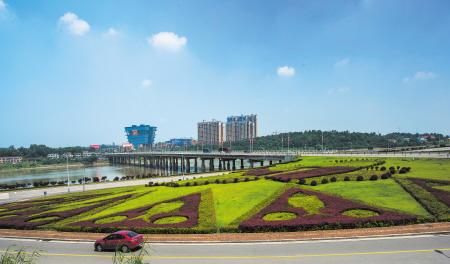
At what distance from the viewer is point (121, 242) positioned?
70.5ft

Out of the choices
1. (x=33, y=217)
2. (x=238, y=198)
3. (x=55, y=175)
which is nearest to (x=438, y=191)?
(x=238, y=198)

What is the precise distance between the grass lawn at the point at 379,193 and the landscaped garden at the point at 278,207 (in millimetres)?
68

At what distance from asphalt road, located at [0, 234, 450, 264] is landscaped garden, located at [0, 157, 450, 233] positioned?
2.31 metres

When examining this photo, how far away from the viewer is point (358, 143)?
18562cm

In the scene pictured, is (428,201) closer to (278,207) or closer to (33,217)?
(278,207)

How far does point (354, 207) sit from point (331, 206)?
5.84 feet

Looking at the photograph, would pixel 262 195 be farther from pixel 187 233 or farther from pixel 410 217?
pixel 410 217

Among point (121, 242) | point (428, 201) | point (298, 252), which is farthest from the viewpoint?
point (428, 201)

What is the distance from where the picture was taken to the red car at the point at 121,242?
70.1ft

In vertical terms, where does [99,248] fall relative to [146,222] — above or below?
below

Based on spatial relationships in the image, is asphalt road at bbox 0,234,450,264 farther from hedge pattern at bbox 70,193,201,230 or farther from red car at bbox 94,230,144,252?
hedge pattern at bbox 70,193,201,230

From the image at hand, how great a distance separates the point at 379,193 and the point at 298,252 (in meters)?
15.0

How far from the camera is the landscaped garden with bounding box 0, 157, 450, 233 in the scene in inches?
933

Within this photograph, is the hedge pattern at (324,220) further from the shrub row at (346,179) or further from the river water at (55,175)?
the river water at (55,175)
